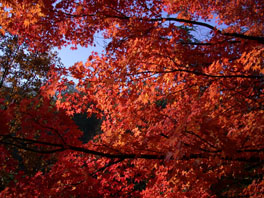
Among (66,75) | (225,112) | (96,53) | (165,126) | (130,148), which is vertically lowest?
(130,148)

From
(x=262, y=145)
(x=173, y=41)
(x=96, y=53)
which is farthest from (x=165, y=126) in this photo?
(x=96, y=53)

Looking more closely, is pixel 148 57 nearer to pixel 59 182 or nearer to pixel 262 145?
pixel 262 145

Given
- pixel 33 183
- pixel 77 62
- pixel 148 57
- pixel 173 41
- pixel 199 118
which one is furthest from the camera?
pixel 173 41

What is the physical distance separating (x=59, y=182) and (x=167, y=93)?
2928 millimetres

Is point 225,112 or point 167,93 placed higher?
point 167,93

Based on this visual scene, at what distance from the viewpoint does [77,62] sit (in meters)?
4.14

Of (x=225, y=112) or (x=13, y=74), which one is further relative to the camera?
(x=13, y=74)

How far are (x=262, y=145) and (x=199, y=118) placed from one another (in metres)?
1.01

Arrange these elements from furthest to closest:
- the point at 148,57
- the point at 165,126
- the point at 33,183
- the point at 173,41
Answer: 1. the point at 173,41
2. the point at 148,57
3. the point at 165,126
4. the point at 33,183

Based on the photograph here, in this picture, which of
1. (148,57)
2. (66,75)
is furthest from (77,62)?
(148,57)

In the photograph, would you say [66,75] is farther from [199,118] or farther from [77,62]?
[199,118]

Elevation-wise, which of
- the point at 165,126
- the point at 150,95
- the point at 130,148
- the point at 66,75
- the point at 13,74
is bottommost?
the point at 130,148

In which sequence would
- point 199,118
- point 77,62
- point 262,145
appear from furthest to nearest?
point 77,62 → point 262,145 → point 199,118

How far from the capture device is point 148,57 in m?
3.83
